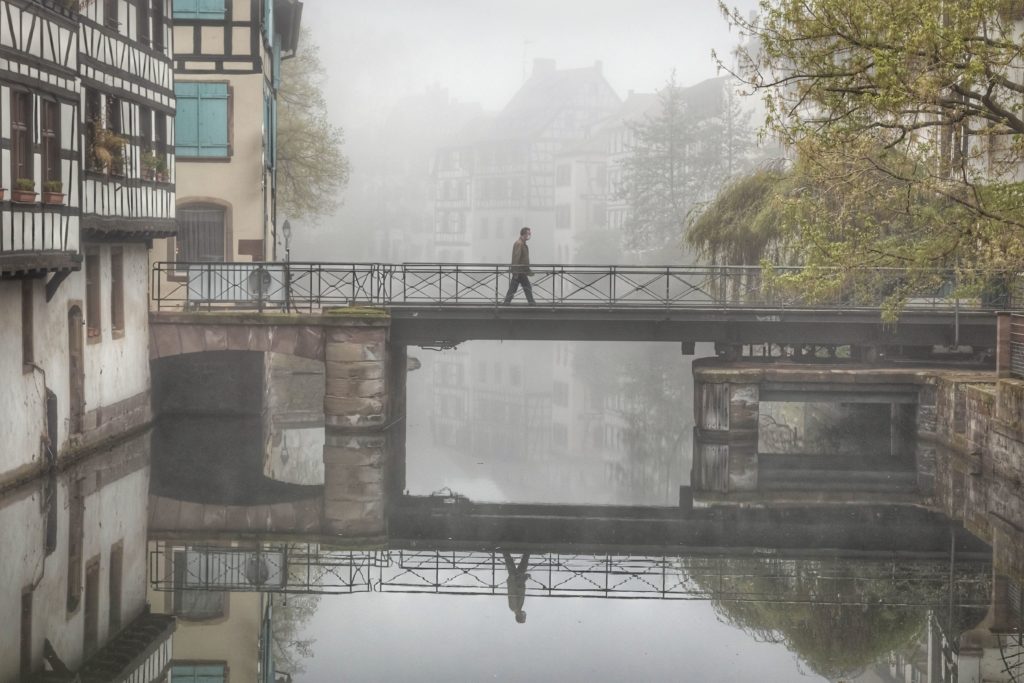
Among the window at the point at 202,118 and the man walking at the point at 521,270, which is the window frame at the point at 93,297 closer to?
the man walking at the point at 521,270

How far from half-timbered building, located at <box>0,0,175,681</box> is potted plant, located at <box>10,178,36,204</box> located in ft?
0.06

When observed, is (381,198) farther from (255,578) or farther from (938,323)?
(255,578)

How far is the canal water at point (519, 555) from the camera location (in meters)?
11.9

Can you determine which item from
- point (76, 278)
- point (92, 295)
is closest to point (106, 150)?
point (76, 278)

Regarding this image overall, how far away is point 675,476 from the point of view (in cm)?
2273

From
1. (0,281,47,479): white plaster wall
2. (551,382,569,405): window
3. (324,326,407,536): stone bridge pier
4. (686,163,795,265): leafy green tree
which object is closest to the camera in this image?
(0,281,47,479): white plaster wall

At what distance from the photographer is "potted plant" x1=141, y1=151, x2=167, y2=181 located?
987 inches

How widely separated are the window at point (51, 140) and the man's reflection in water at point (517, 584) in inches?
332

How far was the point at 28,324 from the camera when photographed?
65.4ft

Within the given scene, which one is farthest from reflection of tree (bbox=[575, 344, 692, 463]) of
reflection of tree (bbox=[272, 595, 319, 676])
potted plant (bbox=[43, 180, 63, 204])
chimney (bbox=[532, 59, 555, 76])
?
chimney (bbox=[532, 59, 555, 76])

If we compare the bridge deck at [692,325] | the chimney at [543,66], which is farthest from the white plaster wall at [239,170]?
the chimney at [543,66]

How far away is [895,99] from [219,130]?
17.5m

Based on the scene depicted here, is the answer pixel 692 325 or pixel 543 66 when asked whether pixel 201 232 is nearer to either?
pixel 692 325

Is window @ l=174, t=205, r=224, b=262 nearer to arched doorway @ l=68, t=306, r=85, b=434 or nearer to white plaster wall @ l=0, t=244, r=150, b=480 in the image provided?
white plaster wall @ l=0, t=244, r=150, b=480
